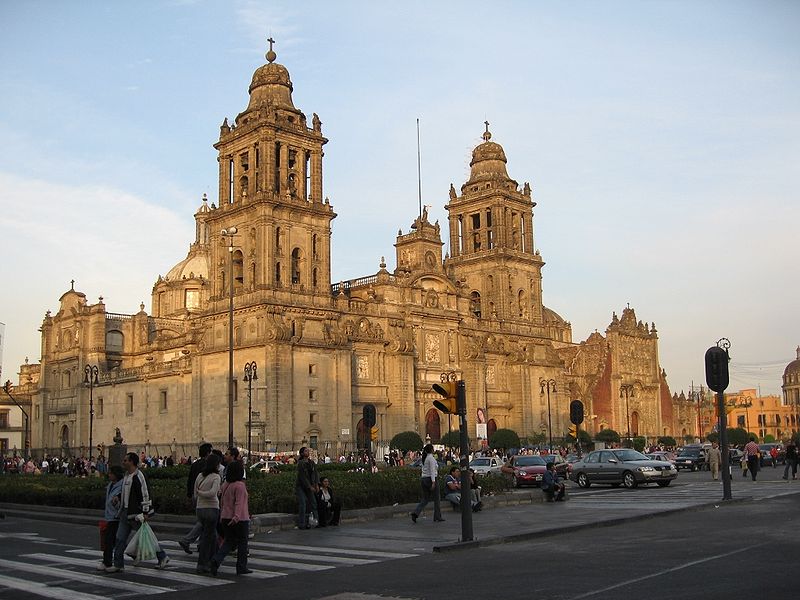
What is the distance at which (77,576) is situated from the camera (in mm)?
14812

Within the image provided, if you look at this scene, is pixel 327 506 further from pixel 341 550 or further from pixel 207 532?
pixel 207 532

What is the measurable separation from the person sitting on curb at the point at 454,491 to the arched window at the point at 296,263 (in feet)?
131

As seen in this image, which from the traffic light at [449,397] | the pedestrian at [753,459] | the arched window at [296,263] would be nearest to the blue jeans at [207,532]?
the traffic light at [449,397]

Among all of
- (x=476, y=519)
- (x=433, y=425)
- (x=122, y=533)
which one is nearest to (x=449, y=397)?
(x=476, y=519)

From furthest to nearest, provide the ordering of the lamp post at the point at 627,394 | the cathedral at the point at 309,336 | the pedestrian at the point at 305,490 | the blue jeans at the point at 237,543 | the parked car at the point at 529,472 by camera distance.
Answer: the lamp post at the point at 627,394
the cathedral at the point at 309,336
the parked car at the point at 529,472
the pedestrian at the point at 305,490
the blue jeans at the point at 237,543

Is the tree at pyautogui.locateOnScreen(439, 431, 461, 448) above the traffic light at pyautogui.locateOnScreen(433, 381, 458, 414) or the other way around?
the other way around

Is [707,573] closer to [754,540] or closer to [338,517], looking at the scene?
[754,540]

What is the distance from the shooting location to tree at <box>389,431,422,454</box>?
63.1 m

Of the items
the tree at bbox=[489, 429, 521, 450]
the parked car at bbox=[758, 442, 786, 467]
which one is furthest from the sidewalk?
the tree at bbox=[489, 429, 521, 450]

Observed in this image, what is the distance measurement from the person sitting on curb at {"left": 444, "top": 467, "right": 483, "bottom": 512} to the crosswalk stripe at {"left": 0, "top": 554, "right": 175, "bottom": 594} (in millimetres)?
11015

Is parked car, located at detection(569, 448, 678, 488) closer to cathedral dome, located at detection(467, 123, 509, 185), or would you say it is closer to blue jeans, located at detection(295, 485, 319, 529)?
blue jeans, located at detection(295, 485, 319, 529)

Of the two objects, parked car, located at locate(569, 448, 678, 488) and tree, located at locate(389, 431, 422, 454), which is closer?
parked car, located at locate(569, 448, 678, 488)

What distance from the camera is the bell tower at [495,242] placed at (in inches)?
3310

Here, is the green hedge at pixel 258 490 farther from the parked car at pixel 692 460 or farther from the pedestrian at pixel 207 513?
the parked car at pixel 692 460
